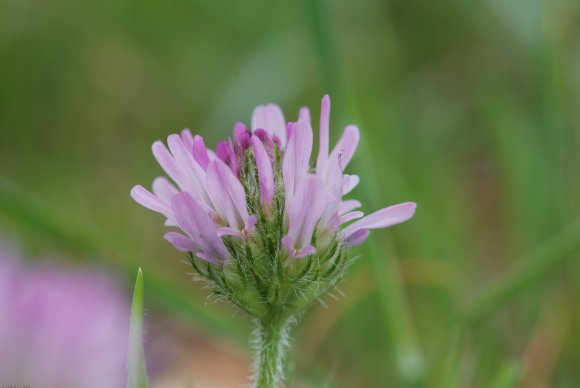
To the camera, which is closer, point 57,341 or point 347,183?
point 57,341

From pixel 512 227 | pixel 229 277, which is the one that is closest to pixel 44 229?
pixel 229 277

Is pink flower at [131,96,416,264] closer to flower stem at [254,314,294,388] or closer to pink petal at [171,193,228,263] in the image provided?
pink petal at [171,193,228,263]

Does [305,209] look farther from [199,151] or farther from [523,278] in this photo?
[523,278]

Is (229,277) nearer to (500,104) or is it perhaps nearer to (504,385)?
(504,385)

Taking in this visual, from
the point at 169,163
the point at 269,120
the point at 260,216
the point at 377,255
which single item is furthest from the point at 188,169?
the point at 377,255

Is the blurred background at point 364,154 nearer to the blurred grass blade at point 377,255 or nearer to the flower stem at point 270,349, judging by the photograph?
the blurred grass blade at point 377,255

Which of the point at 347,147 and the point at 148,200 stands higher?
the point at 347,147

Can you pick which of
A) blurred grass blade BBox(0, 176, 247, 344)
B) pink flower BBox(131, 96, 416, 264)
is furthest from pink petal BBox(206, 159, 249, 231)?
blurred grass blade BBox(0, 176, 247, 344)
